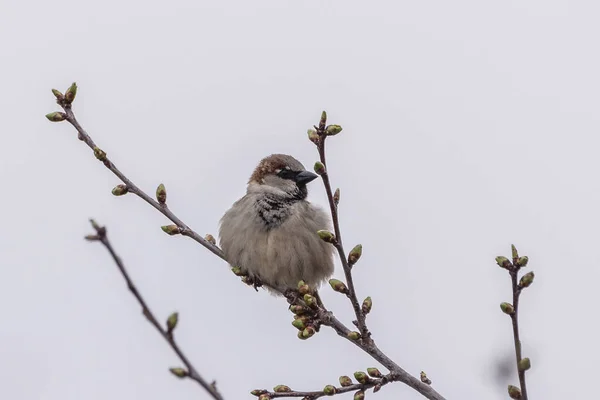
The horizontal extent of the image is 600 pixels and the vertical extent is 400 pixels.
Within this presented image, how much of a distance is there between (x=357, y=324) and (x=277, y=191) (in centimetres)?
204

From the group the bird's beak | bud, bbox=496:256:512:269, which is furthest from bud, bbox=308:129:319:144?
the bird's beak

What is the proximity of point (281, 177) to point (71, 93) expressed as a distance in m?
2.40

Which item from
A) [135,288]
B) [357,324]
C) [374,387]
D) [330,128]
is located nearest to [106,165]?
[330,128]

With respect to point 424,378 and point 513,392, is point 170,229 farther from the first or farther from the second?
point 513,392

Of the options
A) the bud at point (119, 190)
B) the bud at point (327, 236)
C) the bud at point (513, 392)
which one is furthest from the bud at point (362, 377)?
the bud at point (119, 190)

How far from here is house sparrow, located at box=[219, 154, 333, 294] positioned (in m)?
5.00

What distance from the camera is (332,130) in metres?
3.08

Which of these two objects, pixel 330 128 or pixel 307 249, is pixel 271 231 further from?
pixel 330 128

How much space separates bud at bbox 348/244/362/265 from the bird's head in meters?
1.96

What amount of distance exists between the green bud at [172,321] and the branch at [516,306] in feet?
3.37

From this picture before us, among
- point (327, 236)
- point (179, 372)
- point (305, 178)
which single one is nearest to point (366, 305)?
point (327, 236)

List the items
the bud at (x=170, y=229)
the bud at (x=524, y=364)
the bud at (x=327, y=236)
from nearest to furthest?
the bud at (x=524, y=364) → the bud at (x=327, y=236) → the bud at (x=170, y=229)

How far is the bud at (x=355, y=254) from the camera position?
340 centimetres

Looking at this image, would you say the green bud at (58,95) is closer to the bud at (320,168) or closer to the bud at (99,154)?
the bud at (99,154)
